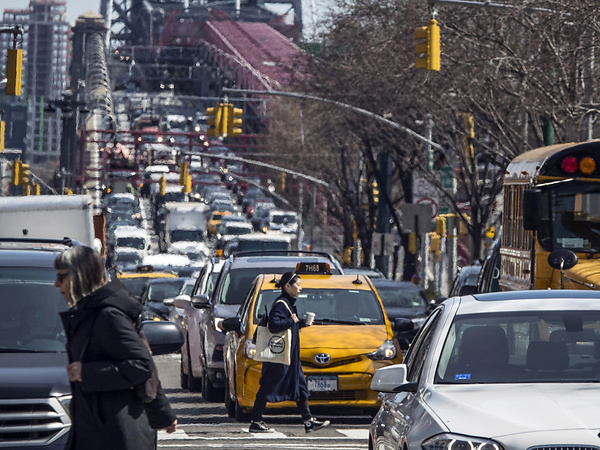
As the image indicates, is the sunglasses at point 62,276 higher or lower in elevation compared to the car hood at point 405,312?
higher

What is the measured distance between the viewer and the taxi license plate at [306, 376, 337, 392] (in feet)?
47.9

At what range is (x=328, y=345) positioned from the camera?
14.7m

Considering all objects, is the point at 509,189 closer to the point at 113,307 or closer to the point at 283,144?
the point at 113,307

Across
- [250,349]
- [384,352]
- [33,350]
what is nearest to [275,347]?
[250,349]

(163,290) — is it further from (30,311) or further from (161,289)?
(30,311)

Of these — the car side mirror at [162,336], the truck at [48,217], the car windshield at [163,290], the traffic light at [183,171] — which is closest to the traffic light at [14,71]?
the truck at [48,217]

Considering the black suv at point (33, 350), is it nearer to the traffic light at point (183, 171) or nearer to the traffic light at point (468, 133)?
the traffic light at point (468, 133)

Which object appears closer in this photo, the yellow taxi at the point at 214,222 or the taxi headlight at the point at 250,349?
the taxi headlight at the point at 250,349

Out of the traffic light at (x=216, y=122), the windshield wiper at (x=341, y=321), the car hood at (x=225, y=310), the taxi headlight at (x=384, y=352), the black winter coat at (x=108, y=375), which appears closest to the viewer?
the black winter coat at (x=108, y=375)

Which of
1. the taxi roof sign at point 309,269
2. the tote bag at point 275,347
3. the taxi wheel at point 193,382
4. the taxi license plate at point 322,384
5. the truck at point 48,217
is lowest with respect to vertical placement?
the taxi wheel at point 193,382

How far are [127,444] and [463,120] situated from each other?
115 ft

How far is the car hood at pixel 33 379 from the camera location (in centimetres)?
788

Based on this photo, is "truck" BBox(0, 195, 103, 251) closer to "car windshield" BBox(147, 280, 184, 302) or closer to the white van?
"car windshield" BBox(147, 280, 184, 302)

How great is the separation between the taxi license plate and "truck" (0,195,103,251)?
27.3 feet
